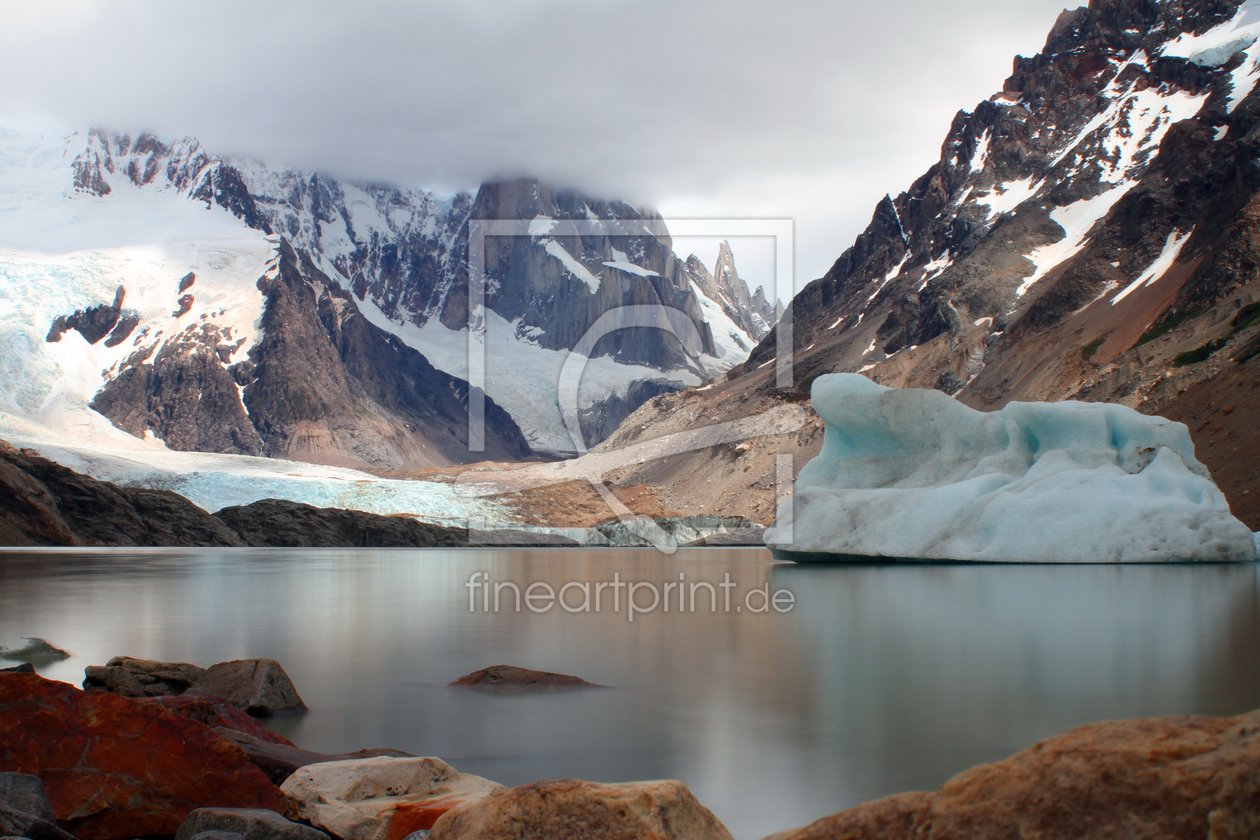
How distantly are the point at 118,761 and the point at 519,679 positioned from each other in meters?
4.50

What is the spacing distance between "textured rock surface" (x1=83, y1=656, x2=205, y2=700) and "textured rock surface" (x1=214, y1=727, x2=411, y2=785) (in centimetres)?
201

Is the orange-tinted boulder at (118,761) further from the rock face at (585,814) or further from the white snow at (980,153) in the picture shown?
the white snow at (980,153)

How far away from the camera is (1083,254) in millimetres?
64375

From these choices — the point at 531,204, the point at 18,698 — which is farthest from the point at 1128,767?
the point at 531,204

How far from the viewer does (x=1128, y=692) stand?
7.90 meters

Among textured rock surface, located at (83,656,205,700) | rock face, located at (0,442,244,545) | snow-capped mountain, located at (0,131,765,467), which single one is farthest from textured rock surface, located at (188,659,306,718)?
snow-capped mountain, located at (0,131,765,467)

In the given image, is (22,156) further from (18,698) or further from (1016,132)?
(18,698)

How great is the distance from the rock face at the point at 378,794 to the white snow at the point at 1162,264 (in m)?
62.4

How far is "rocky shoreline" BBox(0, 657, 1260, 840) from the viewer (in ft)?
7.59

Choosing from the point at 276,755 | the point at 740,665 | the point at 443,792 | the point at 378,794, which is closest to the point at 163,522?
the point at 740,665

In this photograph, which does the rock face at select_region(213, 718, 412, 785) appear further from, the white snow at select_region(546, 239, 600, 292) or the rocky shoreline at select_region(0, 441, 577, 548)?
the white snow at select_region(546, 239, 600, 292)

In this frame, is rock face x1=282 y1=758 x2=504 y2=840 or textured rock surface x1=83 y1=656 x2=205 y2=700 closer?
rock face x1=282 y1=758 x2=504 y2=840

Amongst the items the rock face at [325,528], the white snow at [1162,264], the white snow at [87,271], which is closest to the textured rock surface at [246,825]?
the rock face at [325,528]

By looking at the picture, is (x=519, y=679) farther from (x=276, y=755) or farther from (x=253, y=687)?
(x=276, y=755)
